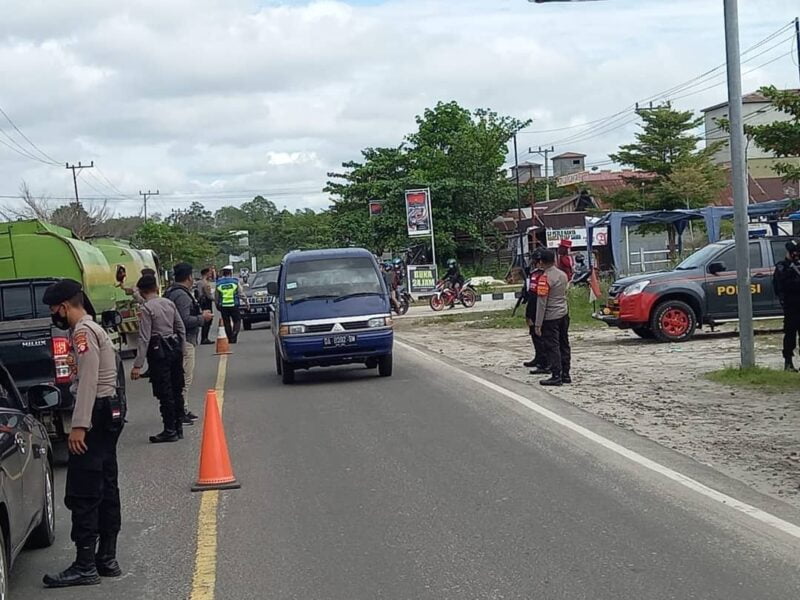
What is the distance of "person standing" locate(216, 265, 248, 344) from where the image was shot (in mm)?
25719

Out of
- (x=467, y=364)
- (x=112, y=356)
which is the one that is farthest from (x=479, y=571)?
(x=467, y=364)

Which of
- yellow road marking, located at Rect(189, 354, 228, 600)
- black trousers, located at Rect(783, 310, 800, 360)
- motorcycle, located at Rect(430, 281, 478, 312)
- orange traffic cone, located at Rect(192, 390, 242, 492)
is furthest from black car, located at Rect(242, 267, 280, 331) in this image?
yellow road marking, located at Rect(189, 354, 228, 600)

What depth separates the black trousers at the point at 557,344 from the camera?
15.0 metres

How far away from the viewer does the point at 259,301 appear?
32.9 meters

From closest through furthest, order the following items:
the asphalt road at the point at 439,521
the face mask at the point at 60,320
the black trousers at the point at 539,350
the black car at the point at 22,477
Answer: the black car at the point at 22,477, the asphalt road at the point at 439,521, the face mask at the point at 60,320, the black trousers at the point at 539,350

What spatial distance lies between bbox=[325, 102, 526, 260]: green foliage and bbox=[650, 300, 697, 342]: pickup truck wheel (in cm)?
3861

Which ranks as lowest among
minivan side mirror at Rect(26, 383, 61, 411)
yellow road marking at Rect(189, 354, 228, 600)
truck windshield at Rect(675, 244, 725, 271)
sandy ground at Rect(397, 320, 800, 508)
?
sandy ground at Rect(397, 320, 800, 508)

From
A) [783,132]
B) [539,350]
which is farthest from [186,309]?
[783,132]

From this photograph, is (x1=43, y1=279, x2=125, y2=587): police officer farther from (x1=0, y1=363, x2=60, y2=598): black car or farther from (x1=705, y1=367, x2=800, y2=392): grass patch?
(x1=705, y1=367, x2=800, y2=392): grass patch

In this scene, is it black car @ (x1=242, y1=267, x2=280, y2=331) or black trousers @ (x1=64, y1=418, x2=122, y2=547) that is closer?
black trousers @ (x1=64, y1=418, x2=122, y2=547)

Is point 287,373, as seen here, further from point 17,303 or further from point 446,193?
point 446,193

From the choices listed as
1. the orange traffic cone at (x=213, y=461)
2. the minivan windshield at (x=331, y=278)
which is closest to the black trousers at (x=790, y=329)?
the minivan windshield at (x=331, y=278)

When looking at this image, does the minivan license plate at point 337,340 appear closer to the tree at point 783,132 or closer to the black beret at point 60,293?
the tree at point 783,132

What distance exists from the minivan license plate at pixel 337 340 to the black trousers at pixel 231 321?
10087 millimetres
